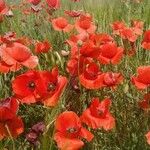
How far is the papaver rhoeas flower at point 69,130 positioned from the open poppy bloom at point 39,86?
0.25 feet

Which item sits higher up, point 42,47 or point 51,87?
point 51,87

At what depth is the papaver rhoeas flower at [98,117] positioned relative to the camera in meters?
1.40

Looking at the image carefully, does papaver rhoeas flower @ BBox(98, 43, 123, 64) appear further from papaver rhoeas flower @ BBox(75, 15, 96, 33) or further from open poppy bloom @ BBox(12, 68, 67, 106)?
papaver rhoeas flower @ BBox(75, 15, 96, 33)

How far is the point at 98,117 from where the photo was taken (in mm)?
1424

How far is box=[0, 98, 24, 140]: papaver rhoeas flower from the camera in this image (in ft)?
4.38

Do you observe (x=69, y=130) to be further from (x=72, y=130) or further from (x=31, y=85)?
(x=31, y=85)

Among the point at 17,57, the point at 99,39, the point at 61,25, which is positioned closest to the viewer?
the point at 17,57

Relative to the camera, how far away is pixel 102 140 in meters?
1.65

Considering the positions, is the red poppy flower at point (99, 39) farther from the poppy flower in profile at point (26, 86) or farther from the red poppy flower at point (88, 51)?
the poppy flower in profile at point (26, 86)

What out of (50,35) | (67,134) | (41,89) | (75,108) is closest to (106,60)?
(75,108)

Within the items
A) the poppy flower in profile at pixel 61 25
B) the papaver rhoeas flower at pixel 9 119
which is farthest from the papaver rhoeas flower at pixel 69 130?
the poppy flower in profile at pixel 61 25

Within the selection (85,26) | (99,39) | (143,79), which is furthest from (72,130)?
(85,26)

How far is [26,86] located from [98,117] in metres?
0.26

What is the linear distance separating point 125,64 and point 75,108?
43cm
